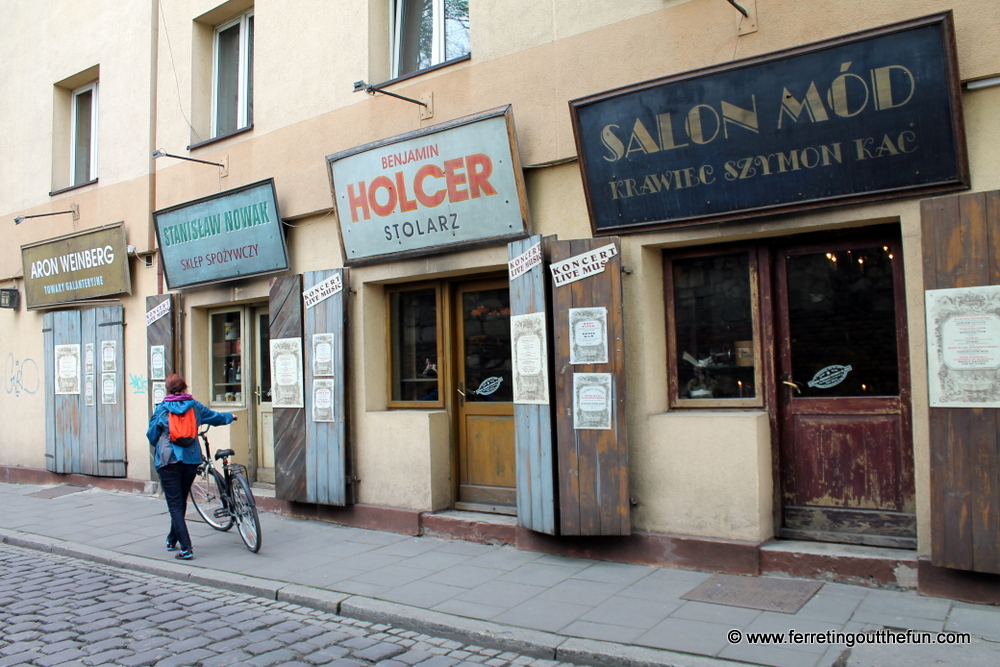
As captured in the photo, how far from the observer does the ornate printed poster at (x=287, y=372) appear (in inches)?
344

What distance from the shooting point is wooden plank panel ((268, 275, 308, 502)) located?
28.2ft

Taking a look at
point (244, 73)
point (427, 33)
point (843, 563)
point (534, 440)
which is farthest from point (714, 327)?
point (244, 73)

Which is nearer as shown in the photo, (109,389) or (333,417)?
(333,417)

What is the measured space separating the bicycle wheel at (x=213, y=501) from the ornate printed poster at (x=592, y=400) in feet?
12.0

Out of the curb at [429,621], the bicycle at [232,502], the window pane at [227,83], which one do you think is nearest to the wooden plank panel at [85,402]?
the window pane at [227,83]

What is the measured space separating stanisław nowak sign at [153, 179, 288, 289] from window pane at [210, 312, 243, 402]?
656 millimetres

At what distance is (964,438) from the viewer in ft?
Result: 16.7

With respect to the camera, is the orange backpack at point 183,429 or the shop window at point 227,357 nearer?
the orange backpack at point 183,429

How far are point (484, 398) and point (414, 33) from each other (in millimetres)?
4041

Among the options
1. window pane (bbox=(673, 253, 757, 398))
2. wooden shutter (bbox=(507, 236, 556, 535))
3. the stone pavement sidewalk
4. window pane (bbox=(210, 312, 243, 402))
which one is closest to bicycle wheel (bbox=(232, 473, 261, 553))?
the stone pavement sidewalk

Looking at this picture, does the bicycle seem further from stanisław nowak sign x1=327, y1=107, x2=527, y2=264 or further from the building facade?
stanisław nowak sign x1=327, y1=107, x2=527, y2=264

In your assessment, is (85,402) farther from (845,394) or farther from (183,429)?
(845,394)

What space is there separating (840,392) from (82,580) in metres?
6.46

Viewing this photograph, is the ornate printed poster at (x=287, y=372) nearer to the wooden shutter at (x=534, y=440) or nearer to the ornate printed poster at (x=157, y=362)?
the ornate printed poster at (x=157, y=362)
